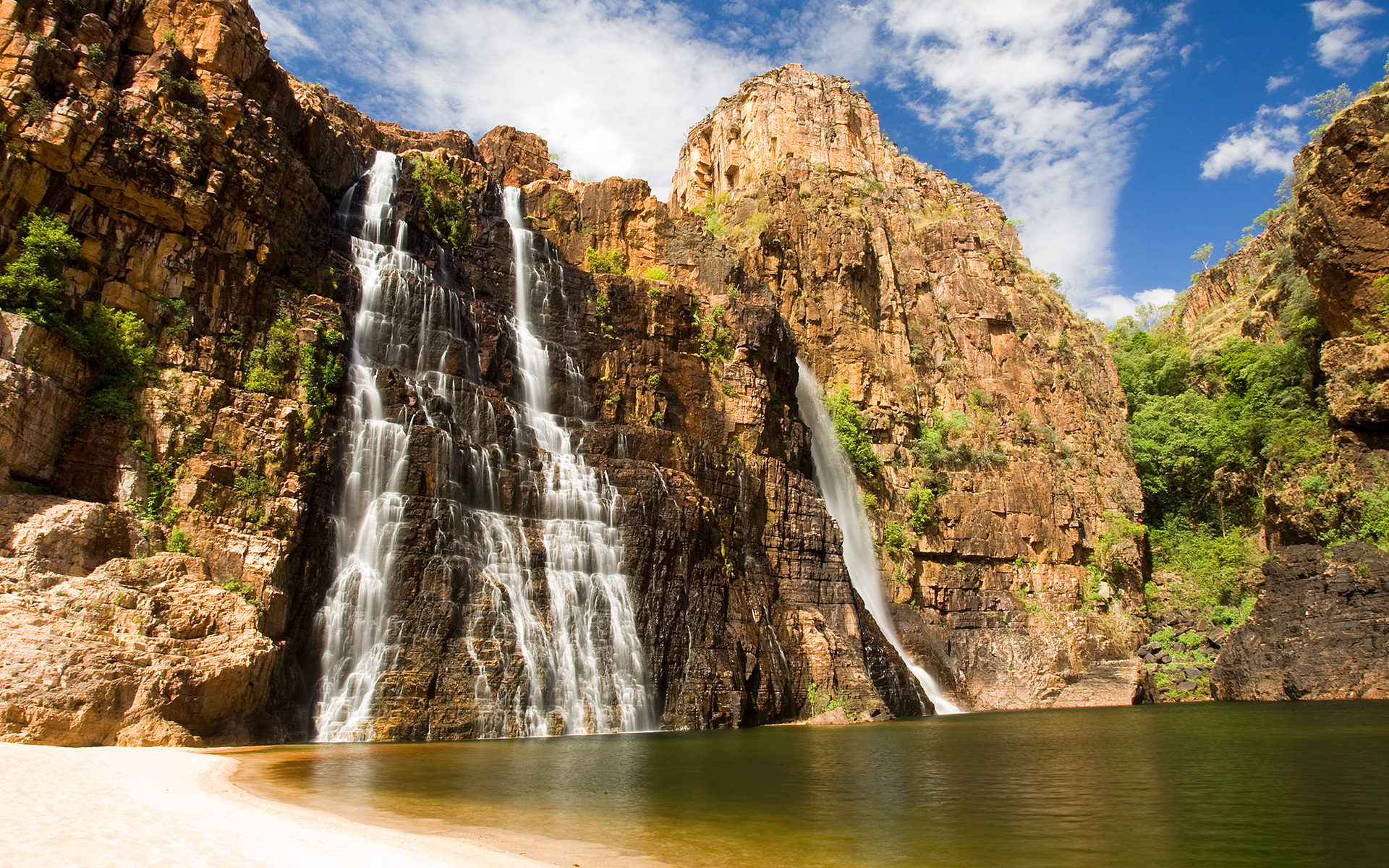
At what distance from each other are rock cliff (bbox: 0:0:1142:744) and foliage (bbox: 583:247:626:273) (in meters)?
0.14

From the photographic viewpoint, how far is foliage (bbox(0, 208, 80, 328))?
18234mm

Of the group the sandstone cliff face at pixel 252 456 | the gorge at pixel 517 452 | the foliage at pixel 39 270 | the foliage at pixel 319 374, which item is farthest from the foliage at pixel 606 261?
the foliage at pixel 39 270

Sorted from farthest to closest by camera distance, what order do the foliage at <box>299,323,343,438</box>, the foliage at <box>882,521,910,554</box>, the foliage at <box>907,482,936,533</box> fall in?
the foliage at <box>907,482,936,533</box> < the foliage at <box>882,521,910,554</box> < the foliage at <box>299,323,343,438</box>

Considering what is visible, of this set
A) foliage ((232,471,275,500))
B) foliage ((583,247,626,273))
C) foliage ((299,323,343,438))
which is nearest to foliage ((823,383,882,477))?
foliage ((583,247,626,273))

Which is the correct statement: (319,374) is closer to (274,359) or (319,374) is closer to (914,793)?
(274,359)

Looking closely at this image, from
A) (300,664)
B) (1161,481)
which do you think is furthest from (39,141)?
(1161,481)

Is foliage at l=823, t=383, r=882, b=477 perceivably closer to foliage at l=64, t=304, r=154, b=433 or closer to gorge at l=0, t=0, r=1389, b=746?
gorge at l=0, t=0, r=1389, b=746

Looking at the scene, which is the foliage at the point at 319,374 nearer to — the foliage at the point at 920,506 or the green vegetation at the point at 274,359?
the green vegetation at the point at 274,359

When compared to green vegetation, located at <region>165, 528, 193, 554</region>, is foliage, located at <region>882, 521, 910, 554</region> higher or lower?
higher

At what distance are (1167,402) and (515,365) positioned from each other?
41602 millimetres

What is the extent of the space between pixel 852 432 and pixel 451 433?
73.9 feet

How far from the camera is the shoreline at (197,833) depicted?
265 inches

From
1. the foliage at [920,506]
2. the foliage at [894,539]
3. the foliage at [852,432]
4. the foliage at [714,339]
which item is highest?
the foliage at [714,339]

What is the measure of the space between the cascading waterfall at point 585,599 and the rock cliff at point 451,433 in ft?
1.99
